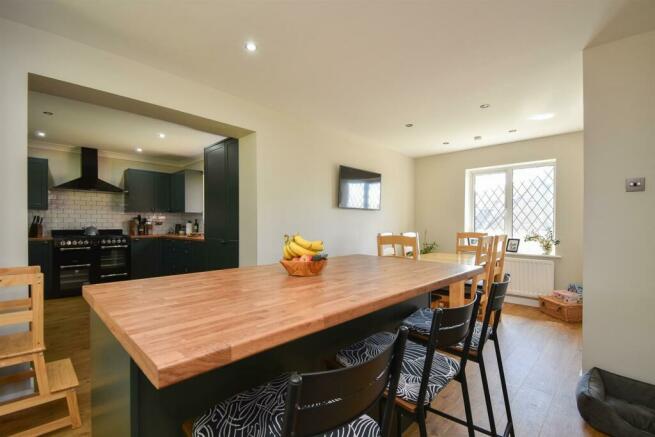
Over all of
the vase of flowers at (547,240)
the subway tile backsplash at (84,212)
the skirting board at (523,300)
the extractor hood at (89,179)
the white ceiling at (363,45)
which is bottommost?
the skirting board at (523,300)

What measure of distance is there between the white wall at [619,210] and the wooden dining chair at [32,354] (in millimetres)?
3240

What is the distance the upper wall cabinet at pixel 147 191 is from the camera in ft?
16.9

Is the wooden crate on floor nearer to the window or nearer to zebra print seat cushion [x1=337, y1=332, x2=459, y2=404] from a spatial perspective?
the window

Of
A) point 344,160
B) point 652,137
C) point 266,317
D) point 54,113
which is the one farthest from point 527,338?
point 54,113

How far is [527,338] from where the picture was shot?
2.93 metres

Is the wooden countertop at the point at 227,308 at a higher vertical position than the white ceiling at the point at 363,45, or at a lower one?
lower

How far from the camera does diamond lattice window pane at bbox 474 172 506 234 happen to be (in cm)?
462

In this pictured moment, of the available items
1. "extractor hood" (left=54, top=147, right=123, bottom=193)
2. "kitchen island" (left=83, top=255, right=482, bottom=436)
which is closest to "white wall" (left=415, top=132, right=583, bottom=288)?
"kitchen island" (left=83, top=255, right=482, bottom=436)

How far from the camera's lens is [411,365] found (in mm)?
1136

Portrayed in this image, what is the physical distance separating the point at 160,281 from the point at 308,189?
2.41 meters

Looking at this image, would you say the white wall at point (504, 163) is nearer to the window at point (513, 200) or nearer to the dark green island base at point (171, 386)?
the window at point (513, 200)

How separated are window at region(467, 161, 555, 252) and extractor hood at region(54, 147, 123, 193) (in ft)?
A: 19.3

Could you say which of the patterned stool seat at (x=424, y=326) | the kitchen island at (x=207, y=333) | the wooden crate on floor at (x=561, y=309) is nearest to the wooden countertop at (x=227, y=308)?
the kitchen island at (x=207, y=333)

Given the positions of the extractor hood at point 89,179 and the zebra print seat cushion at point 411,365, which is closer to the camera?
the zebra print seat cushion at point 411,365
